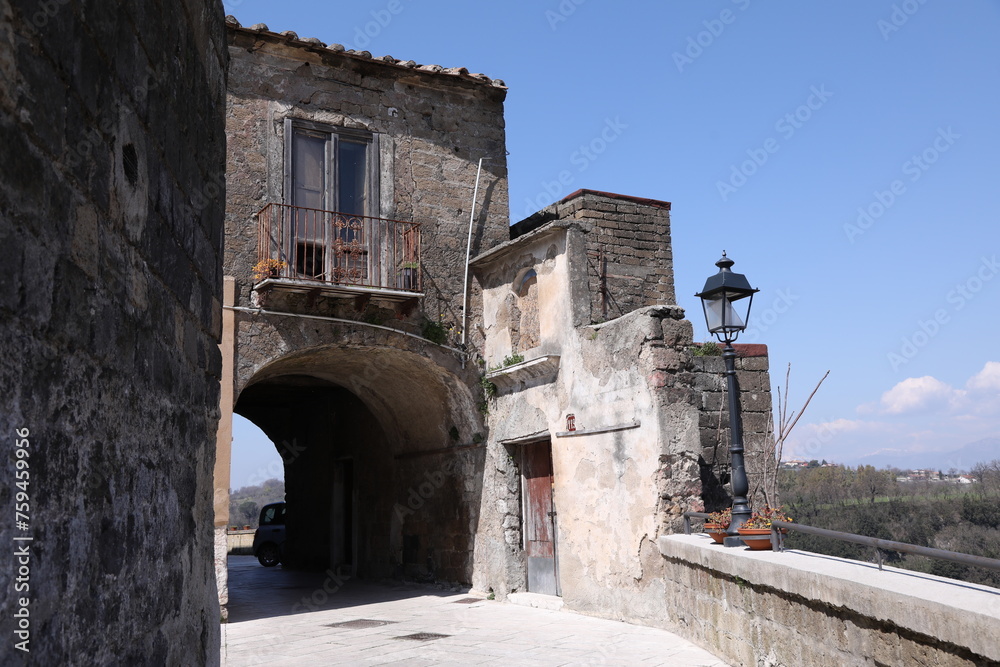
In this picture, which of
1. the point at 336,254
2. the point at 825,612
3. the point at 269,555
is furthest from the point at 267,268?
the point at 269,555

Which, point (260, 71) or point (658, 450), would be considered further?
point (260, 71)

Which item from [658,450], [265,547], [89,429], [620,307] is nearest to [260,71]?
[620,307]

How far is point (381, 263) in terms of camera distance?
414 inches

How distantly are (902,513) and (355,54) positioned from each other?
1284cm

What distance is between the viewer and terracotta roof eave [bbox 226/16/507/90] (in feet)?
33.2

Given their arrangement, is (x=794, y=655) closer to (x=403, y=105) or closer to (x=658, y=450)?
(x=658, y=450)

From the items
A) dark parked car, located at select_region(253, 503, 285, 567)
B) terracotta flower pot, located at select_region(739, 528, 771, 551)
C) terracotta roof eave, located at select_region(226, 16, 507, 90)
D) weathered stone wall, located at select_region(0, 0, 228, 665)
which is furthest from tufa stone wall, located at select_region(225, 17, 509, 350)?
dark parked car, located at select_region(253, 503, 285, 567)

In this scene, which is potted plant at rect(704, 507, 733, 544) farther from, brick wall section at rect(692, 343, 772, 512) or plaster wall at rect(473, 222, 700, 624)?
brick wall section at rect(692, 343, 772, 512)

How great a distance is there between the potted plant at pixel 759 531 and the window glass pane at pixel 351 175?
255 inches

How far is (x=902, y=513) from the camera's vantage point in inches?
618

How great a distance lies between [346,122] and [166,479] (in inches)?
352

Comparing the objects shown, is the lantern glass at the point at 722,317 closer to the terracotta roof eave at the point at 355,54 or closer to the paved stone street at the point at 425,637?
the paved stone street at the point at 425,637

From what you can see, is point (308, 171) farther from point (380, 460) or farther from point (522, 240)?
point (380, 460)

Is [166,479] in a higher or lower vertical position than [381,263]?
lower
